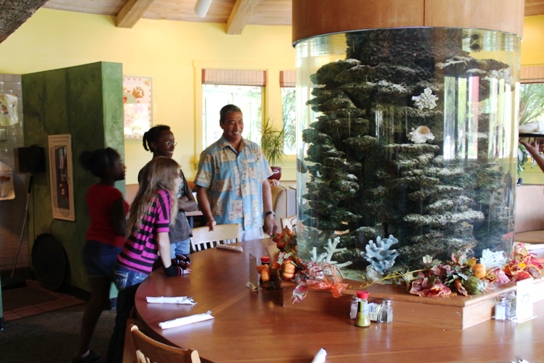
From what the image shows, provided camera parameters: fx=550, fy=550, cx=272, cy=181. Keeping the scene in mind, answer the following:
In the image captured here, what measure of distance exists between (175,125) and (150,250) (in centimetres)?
462

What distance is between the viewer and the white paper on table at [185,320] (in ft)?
6.40

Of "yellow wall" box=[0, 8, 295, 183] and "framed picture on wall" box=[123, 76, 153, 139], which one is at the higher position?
"yellow wall" box=[0, 8, 295, 183]

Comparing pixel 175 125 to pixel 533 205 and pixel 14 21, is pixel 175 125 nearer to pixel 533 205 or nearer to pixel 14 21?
pixel 14 21

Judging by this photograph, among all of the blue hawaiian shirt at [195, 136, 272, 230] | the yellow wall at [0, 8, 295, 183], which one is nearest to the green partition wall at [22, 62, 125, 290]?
the yellow wall at [0, 8, 295, 183]

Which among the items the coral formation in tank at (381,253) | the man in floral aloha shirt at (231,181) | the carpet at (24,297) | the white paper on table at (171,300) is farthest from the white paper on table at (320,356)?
the carpet at (24,297)

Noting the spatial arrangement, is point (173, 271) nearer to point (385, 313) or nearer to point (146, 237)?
point (146, 237)

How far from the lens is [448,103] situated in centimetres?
209

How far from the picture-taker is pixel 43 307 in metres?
4.73

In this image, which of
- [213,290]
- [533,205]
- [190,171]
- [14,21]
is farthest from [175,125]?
[213,290]

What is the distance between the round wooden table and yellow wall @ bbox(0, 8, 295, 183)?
4.77 meters

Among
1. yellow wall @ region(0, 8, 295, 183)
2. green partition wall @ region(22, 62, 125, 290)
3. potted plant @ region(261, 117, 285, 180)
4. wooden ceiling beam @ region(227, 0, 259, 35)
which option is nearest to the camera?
green partition wall @ region(22, 62, 125, 290)

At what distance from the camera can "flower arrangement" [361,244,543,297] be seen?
2018 mm

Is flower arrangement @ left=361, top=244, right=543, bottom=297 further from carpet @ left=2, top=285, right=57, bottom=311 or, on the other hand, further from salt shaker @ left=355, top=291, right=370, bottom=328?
carpet @ left=2, top=285, right=57, bottom=311

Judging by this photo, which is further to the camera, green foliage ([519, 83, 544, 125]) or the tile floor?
green foliage ([519, 83, 544, 125])
